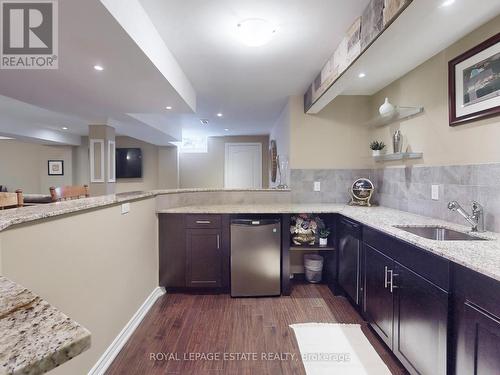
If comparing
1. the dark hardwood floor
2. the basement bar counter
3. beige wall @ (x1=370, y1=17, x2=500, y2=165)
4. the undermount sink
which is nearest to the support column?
the basement bar counter

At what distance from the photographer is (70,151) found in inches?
285

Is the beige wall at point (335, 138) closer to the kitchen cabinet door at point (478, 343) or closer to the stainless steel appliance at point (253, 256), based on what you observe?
the stainless steel appliance at point (253, 256)

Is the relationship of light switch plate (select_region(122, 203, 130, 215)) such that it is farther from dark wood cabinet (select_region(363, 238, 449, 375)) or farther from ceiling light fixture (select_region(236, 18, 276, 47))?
dark wood cabinet (select_region(363, 238, 449, 375))

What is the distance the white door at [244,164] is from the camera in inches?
288

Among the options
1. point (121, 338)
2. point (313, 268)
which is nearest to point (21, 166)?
point (121, 338)

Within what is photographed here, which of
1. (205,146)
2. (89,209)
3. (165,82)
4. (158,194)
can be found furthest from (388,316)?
(205,146)

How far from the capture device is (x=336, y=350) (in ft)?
6.38

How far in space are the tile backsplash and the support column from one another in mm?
3470

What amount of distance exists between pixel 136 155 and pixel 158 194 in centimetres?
488

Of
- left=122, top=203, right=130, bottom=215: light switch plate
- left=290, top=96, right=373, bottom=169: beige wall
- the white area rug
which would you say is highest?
left=290, top=96, right=373, bottom=169: beige wall

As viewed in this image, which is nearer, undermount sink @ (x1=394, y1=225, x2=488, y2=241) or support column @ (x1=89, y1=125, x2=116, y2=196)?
undermount sink @ (x1=394, y1=225, x2=488, y2=241)

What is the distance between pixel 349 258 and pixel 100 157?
4483 millimetres

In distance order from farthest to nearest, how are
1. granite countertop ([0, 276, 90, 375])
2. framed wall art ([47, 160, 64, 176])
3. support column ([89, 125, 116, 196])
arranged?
framed wall art ([47, 160, 64, 176])
support column ([89, 125, 116, 196])
granite countertop ([0, 276, 90, 375])

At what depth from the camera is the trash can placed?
318 centimetres
